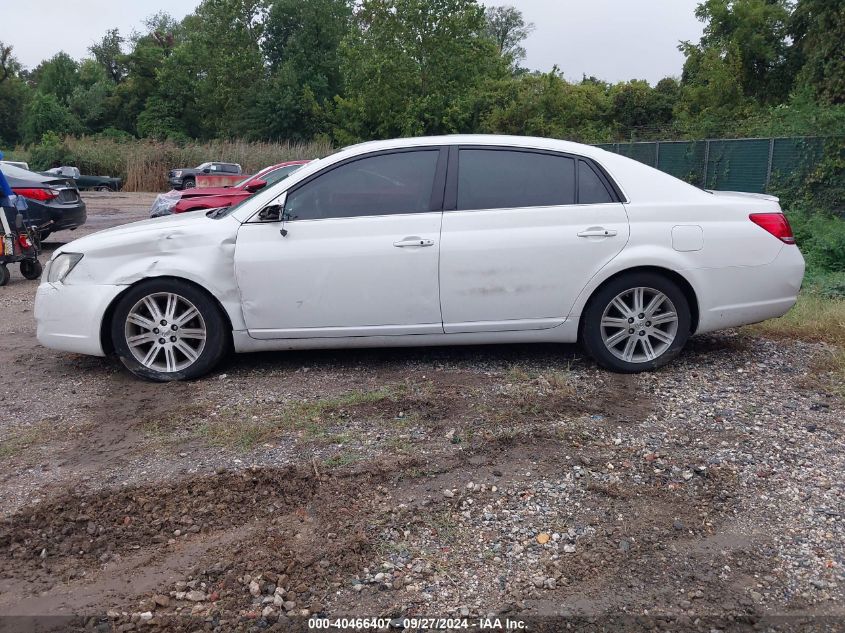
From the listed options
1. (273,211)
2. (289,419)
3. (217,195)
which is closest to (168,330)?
(273,211)

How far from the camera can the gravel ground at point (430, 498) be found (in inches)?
116

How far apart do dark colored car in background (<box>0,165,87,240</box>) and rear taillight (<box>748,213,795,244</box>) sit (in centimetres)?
1123

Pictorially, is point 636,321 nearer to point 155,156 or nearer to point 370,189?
point 370,189

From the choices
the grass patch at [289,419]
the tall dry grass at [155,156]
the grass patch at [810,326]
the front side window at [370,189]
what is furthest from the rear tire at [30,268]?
the tall dry grass at [155,156]

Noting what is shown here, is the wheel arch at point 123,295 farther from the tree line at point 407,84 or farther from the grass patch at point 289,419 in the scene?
the tree line at point 407,84

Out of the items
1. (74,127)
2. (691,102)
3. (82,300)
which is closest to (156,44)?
(74,127)

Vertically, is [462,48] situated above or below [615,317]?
above

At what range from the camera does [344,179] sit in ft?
18.3

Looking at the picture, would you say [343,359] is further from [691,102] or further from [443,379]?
[691,102]

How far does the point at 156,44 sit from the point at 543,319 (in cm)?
7414

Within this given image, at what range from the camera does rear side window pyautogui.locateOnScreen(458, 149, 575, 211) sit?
5.50 metres

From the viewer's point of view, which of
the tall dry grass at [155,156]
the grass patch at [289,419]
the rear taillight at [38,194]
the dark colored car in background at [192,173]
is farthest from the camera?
the tall dry grass at [155,156]

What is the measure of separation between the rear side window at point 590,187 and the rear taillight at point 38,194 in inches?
423

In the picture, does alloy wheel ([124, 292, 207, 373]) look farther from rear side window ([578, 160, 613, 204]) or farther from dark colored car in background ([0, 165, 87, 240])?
dark colored car in background ([0, 165, 87, 240])
